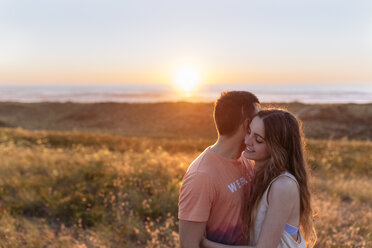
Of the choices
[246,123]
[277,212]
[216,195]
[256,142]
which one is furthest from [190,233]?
[246,123]

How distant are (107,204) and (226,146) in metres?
4.11

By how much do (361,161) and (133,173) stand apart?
342 inches

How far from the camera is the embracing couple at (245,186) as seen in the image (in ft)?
7.52

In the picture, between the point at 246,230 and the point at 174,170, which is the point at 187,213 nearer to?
the point at 246,230

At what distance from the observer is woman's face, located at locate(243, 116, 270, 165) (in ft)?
8.21

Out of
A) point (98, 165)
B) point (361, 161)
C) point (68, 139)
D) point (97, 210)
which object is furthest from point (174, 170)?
point (68, 139)

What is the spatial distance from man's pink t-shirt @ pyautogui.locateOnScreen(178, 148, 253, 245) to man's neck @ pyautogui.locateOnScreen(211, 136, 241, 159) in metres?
0.05

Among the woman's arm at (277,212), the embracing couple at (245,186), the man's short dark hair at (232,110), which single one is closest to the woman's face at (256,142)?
the embracing couple at (245,186)

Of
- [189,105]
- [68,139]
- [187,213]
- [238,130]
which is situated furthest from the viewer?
[189,105]

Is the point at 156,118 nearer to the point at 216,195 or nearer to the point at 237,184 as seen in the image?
the point at 237,184

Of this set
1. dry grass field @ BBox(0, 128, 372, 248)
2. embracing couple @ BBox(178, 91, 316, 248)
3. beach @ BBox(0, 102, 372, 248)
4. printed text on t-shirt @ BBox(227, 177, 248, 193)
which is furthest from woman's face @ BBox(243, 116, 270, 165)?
dry grass field @ BBox(0, 128, 372, 248)

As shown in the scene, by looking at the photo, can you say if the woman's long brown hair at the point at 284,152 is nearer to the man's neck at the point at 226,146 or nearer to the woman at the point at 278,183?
the woman at the point at 278,183

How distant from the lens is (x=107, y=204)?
6070 mm

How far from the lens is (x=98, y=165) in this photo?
8.11 m
